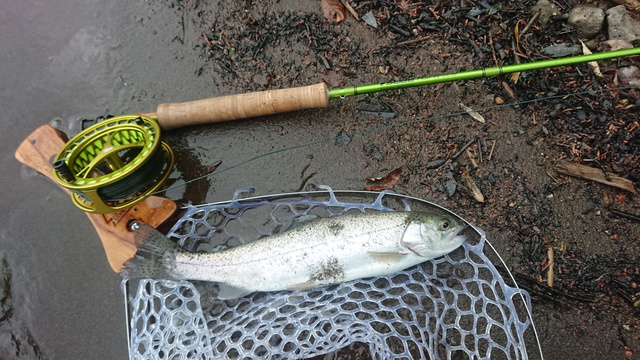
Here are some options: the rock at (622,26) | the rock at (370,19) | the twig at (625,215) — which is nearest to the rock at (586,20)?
the rock at (622,26)

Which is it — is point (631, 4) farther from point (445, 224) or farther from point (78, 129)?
point (78, 129)

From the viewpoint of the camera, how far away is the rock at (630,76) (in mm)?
2982

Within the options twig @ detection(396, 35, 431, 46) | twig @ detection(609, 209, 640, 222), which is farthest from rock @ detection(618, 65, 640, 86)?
twig @ detection(396, 35, 431, 46)

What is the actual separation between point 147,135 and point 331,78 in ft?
5.05

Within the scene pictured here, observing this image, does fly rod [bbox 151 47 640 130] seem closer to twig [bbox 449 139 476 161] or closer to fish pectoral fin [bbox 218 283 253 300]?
twig [bbox 449 139 476 161]

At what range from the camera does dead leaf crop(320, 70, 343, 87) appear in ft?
10.6

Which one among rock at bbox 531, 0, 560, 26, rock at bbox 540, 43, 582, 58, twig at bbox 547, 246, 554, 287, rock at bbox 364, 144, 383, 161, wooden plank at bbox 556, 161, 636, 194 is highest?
rock at bbox 531, 0, 560, 26

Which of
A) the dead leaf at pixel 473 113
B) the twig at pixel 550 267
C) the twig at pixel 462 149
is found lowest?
the twig at pixel 550 267

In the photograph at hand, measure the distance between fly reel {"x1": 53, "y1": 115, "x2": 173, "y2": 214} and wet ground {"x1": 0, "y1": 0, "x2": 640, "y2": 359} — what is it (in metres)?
0.45

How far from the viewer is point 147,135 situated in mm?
2756

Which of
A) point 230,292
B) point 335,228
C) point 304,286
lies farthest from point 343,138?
point 230,292

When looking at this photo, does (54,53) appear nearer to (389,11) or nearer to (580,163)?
(389,11)

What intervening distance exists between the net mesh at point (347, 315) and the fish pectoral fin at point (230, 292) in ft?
0.52

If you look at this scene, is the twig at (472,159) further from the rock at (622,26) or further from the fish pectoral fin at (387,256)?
the rock at (622,26)
